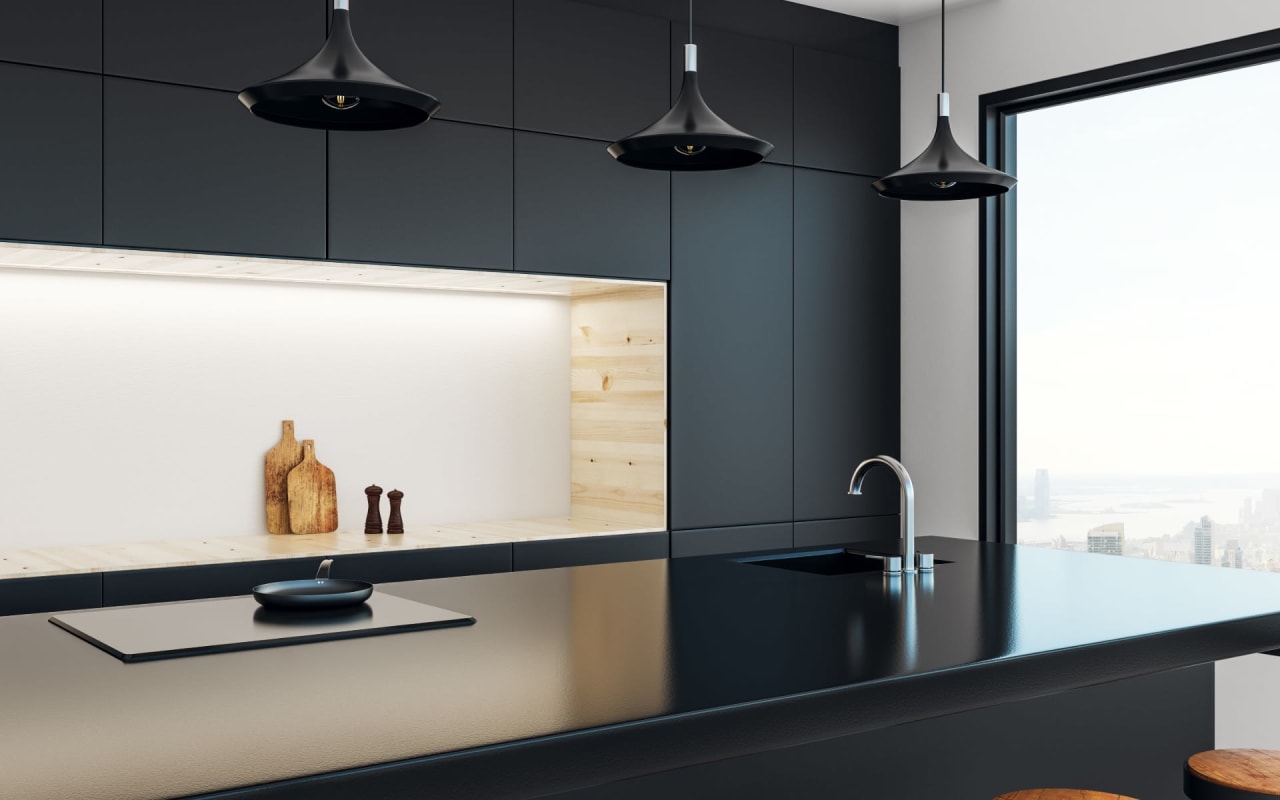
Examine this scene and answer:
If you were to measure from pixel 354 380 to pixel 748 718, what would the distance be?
283cm

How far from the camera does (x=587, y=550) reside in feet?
12.9

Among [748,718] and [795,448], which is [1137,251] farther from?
[748,718]

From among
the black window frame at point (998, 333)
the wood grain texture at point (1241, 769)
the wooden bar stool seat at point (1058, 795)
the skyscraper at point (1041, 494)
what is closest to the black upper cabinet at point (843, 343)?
the black window frame at point (998, 333)

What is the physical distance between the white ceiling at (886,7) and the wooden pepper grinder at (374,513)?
7.66 feet

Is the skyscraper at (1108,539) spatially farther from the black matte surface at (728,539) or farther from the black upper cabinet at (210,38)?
the black upper cabinet at (210,38)

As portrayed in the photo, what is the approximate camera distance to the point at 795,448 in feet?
14.8

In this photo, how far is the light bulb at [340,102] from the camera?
2152mm

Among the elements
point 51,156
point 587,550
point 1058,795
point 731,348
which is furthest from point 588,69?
point 1058,795

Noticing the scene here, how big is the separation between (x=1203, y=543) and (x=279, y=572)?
2853 mm

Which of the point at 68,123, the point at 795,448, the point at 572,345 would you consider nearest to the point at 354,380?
the point at 572,345

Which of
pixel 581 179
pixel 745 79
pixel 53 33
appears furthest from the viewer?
pixel 745 79

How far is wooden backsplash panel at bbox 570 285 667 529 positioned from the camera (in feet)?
13.9

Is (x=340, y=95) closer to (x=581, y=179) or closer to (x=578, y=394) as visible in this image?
(x=581, y=179)

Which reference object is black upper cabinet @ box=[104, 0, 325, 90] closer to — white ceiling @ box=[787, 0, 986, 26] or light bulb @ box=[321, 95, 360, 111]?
light bulb @ box=[321, 95, 360, 111]
